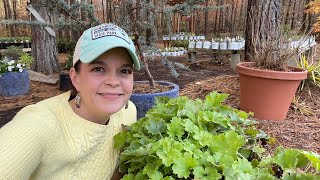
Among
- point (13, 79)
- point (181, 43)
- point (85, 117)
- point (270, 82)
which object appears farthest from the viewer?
point (181, 43)

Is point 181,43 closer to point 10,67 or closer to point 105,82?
point 10,67

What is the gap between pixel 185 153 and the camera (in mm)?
756

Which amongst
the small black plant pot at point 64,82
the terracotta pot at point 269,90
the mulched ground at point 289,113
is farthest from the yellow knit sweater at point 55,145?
the small black plant pot at point 64,82

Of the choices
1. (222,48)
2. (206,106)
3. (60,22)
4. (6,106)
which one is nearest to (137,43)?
(60,22)

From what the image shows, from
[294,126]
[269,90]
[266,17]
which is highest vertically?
[266,17]

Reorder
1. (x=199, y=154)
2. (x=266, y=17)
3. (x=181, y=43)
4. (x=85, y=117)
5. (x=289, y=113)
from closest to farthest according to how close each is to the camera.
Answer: (x=199, y=154), (x=85, y=117), (x=289, y=113), (x=266, y=17), (x=181, y=43)

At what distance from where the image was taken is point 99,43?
3.06 feet

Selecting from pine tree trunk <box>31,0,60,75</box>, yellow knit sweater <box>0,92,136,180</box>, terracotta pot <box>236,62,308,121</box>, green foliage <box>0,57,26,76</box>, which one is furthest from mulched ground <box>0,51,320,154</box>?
yellow knit sweater <box>0,92,136,180</box>

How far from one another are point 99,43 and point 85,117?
290mm

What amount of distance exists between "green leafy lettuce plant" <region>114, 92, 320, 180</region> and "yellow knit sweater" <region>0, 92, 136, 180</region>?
0.09 meters

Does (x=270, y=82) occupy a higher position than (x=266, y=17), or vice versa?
(x=266, y=17)

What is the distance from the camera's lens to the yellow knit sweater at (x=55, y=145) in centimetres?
77

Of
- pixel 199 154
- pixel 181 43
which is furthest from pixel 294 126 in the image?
pixel 181 43

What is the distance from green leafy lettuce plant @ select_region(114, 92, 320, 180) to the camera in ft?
2.33
